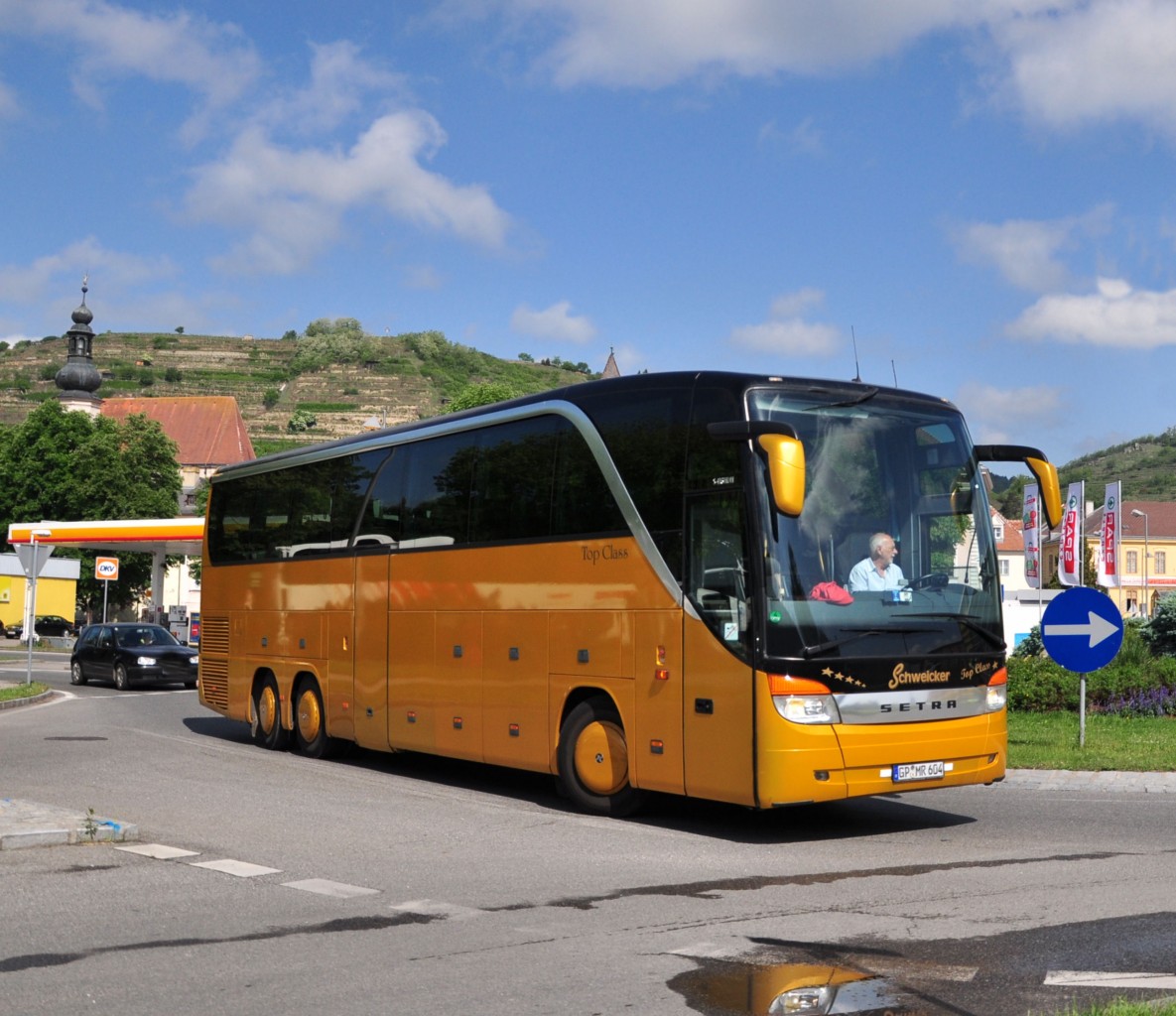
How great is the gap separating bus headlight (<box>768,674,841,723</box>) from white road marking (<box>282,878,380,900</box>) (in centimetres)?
330

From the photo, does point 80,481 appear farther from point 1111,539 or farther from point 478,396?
point 1111,539

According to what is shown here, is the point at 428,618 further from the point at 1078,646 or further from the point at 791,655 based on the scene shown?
the point at 1078,646

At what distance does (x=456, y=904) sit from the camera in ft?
27.1

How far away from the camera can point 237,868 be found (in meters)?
9.50

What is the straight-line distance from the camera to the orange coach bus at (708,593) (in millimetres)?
10695

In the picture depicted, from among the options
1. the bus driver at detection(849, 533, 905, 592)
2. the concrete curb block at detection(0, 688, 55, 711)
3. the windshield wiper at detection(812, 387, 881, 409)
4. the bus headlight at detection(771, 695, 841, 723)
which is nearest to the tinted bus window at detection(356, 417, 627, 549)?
the windshield wiper at detection(812, 387, 881, 409)

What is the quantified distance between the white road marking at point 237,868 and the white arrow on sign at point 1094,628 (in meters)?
9.48

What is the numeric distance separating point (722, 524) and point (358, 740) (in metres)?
7.11

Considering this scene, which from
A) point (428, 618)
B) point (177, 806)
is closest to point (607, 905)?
point (177, 806)

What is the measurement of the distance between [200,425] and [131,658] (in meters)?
117

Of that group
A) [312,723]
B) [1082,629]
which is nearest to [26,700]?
[312,723]

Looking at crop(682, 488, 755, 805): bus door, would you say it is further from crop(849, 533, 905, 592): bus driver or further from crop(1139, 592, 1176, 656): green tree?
crop(1139, 592, 1176, 656): green tree

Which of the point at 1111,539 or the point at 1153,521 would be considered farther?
the point at 1153,521

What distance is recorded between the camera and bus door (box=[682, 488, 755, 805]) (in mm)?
10719
